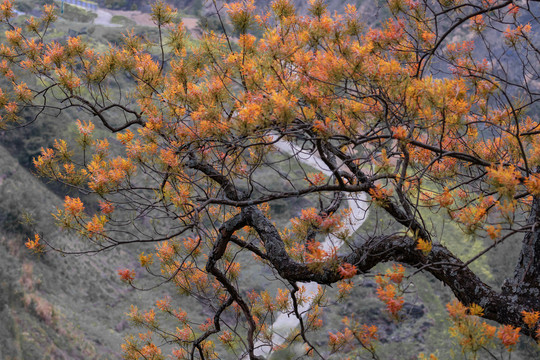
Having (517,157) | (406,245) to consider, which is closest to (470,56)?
(517,157)

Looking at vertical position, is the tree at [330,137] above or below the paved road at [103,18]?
below

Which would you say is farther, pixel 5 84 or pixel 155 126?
pixel 5 84

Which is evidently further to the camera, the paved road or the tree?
the paved road

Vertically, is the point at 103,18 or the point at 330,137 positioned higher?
the point at 103,18

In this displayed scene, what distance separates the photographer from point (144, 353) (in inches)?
167

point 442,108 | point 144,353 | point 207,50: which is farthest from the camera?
point 144,353

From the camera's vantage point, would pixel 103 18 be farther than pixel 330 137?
Yes

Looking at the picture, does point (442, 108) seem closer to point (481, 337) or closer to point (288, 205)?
point (481, 337)

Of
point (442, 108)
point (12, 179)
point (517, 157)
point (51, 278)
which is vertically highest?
point (12, 179)

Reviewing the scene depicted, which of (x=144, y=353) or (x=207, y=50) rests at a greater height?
(x=207, y=50)

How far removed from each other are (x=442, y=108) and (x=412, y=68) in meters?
1.63

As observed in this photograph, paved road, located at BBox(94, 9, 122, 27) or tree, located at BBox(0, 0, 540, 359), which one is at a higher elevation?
paved road, located at BBox(94, 9, 122, 27)

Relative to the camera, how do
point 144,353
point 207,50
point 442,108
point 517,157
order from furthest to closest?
1. point 144,353
2. point 517,157
3. point 207,50
4. point 442,108

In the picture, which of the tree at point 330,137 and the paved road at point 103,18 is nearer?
the tree at point 330,137
